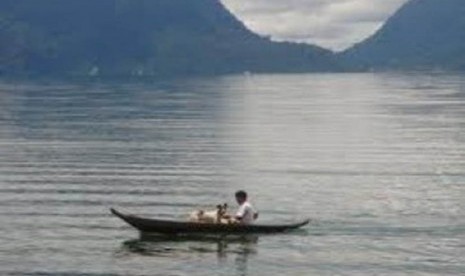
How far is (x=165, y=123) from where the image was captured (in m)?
129

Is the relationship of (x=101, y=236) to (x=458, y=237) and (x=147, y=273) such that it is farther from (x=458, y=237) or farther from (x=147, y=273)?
(x=458, y=237)

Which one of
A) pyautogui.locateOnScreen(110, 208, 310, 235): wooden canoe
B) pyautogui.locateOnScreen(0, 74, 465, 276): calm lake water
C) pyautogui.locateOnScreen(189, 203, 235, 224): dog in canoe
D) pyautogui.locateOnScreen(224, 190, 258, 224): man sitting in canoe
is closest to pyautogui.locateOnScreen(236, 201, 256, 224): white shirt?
pyautogui.locateOnScreen(224, 190, 258, 224): man sitting in canoe

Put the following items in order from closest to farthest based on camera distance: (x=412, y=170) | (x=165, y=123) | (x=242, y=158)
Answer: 1. (x=412, y=170)
2. (x=242, y=158)
3. (x=165, y=123)

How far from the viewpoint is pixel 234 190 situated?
66125 mm

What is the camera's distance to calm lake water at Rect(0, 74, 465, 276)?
43.4m

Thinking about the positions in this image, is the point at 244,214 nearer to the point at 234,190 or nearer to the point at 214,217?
the point at 214,217

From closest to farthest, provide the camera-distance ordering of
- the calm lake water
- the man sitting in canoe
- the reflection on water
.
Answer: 1. the calm lake water
2. the reflection on water
3. the man sitting in canoe

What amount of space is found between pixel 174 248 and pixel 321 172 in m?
30.7

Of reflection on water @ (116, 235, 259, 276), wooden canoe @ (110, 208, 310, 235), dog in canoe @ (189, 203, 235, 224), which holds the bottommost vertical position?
reflection on water @ (116, 235, 259, 276)

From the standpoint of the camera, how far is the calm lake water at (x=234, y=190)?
142 ft

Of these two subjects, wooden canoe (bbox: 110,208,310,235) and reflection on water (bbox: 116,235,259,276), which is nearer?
reflection on water (bbox: 116,235,259,276)

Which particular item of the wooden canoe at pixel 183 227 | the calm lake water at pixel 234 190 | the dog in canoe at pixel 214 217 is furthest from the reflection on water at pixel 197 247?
the dog in canoe at pixel 214 217

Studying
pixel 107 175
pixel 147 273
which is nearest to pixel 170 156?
pixel 107 175

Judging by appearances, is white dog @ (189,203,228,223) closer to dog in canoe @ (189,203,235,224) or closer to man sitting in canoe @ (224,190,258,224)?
dog in canoe @ (189,203,235,224)
